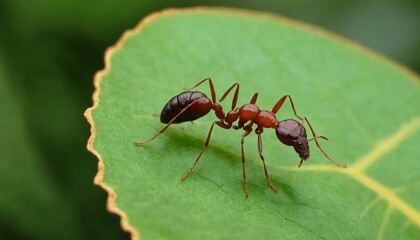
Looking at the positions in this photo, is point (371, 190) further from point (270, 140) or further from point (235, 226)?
point (235, 226)

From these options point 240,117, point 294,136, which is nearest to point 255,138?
point 240,117

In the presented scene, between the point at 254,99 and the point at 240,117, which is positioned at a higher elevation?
the point at 254,99

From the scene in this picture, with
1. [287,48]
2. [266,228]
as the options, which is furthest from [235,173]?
[287,48]

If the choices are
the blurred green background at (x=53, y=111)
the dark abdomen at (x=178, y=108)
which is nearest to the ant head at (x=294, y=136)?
the dark abdomen at (x=178, y=108)

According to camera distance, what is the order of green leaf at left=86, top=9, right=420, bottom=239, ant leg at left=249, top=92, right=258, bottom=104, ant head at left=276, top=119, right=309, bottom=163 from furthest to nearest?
1. ant leg at left=249, top=92, right=258, bottom=104
2. ant head at left=276, top=119, right=309, bottom=163
3. green leaf at left=86, top=9, right=420, bottom=239

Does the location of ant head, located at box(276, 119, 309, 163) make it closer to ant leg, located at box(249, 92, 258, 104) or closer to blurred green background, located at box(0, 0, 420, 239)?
ant leg, located at box(249, 92, 258, 104)

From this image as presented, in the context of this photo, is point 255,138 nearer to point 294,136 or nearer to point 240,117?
point 240,117

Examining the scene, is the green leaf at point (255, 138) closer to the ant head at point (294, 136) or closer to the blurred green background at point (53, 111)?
the ant head at point (294, 136)

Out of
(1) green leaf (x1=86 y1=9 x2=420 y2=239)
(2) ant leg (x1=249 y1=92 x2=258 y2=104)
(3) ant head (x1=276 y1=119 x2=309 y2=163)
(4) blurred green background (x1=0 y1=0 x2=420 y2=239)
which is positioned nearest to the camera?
(1) green leaf (x1=86 y1=9 x2=420 y2=239)

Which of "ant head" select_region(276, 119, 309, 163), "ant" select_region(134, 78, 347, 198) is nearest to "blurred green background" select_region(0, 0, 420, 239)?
"ant" select_region(134, 78, 347, 198)
